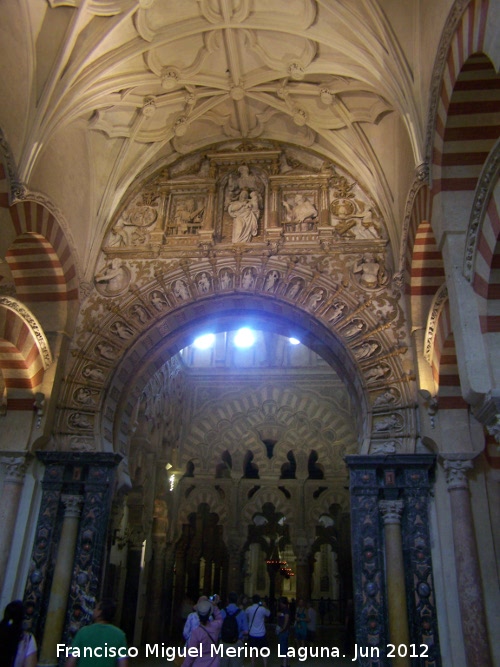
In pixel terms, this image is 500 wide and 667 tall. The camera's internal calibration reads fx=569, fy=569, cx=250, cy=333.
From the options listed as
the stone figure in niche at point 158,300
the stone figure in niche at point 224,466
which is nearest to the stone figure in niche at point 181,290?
the stone figure in niche at point 158,300

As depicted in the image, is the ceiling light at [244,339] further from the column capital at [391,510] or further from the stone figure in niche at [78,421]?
the column capital at [391,510]

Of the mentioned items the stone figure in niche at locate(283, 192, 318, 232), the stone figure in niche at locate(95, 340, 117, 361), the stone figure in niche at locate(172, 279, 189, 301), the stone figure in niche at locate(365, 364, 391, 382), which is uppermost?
the stone figure in niche at locate(283, 192, 318, 232)

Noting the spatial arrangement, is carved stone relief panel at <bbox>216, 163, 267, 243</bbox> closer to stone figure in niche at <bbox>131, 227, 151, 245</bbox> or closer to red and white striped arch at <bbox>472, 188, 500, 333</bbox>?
stone figure in niche at <bbox>131, 227, 151, 245</bbox>

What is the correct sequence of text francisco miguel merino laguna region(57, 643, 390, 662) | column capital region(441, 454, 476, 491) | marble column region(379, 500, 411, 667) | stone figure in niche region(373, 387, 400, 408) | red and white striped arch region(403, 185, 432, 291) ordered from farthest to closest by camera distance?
stone figure in niche region(373, 387, 400, 408)
column capital region(441, 454, 476, 491)
red and white striped arch region(403, 185, 432, 291)
marble column region(379, 500, 411, 667)
text francisco miguel merino laguna region(57, 643, 390, 662)

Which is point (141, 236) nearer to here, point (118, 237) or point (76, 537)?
point (118, 237)

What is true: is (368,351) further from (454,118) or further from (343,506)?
(343,506)

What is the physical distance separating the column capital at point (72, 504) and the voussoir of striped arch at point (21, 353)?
153cm

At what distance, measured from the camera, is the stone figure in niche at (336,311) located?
29.2ft

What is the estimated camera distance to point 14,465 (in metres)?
8.15

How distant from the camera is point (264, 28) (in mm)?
8289

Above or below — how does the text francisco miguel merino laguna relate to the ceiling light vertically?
below

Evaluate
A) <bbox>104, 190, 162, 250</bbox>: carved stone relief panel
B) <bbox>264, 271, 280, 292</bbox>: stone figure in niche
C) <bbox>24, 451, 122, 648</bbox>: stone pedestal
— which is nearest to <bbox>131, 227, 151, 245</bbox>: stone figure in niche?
<bbox>104, 190, 162, 250</bbox>: carved stone relief panel

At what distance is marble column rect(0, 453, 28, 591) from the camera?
7742 mm

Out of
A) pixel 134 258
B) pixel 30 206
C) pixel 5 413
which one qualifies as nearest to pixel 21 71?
pixel 30 206
